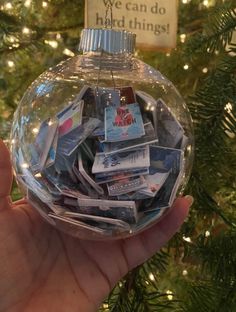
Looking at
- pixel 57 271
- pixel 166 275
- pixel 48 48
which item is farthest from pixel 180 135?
pixel 48 48

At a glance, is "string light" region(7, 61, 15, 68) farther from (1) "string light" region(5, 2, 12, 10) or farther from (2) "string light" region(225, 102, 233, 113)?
(2) "string light" region(225, 102, 233, 113)

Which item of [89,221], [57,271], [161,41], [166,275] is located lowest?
[166,275]

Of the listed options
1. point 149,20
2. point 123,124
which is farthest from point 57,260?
point 149,20

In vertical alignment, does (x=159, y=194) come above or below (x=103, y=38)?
below

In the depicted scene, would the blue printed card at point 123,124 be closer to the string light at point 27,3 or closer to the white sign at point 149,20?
the white sign at point 149,20

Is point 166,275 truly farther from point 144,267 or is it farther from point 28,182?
point 28,182

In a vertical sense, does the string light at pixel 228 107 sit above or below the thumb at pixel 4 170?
above

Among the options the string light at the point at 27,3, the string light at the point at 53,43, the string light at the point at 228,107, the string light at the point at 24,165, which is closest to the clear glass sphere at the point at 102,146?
the string light at the point at 24,165
